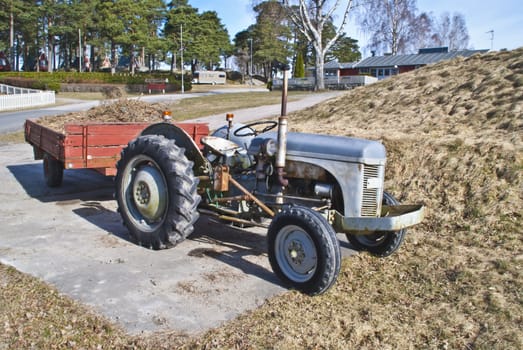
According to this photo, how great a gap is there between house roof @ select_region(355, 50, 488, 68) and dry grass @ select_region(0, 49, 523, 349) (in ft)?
134

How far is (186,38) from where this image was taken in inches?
2420

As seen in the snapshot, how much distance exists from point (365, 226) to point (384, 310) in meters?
0.69

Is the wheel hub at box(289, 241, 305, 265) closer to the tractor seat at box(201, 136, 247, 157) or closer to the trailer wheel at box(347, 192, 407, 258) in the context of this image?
the trailer wheel at box(347, 192, 407, 258)

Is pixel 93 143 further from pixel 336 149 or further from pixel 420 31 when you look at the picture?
pixel 420 31

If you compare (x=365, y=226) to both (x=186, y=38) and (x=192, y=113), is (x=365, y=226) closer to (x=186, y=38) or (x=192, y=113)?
(x=192, y=113)

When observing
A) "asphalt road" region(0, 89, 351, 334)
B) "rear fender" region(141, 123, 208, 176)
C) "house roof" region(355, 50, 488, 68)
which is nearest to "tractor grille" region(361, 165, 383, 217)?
"asphalt road" region(0, 89, 351, 334)

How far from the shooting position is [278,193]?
481cm

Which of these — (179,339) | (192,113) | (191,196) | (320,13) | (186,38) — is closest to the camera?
(179,339)

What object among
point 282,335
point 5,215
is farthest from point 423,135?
point 5,215

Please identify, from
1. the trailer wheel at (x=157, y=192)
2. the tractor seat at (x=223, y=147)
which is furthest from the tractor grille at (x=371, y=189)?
the trailer wheel at (x=157, y=192)

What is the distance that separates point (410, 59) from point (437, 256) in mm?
49247

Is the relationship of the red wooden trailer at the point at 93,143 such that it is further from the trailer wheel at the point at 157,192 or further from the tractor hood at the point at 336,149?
the tractor hood at the point at 336,149

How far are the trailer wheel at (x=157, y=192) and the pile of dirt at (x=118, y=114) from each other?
3244mm

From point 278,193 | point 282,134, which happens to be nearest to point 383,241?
point 278,193
